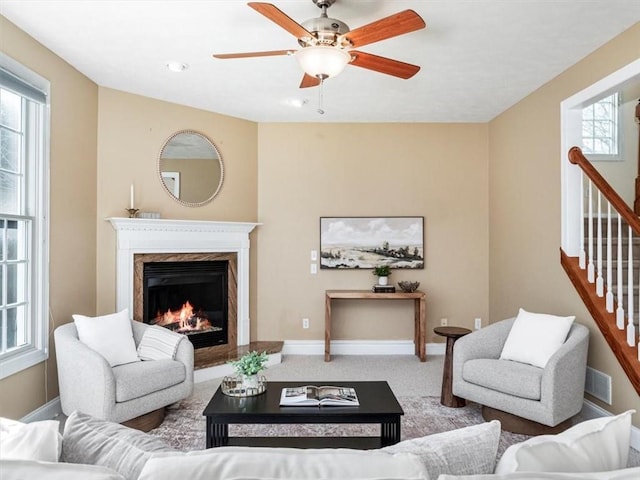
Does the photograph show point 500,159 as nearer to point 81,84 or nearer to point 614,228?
point 614,228

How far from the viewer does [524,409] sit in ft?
9.83

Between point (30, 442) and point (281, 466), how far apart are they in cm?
59

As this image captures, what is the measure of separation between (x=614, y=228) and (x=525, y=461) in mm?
4164

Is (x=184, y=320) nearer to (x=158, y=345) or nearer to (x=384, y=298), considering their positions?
(x=158, y=345)

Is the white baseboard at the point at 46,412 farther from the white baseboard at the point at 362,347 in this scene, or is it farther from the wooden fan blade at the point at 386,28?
the wooden fan blade at the point at 386,28

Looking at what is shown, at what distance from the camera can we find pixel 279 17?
2193 mm

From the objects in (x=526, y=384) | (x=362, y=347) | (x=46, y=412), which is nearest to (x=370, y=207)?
(x=362, y=347)

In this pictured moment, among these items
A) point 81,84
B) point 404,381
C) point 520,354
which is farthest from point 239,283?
point 520,354

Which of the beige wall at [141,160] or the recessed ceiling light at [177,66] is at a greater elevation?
the recessed ceiling light at [177,66]

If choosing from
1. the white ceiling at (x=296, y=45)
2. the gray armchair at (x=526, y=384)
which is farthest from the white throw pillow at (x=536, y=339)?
the white ceiling at (x=296, y=45)

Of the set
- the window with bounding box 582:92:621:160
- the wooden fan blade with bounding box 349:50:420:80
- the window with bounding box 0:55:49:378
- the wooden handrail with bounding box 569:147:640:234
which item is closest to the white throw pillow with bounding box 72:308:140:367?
the window with bounding box 0:55:49:378

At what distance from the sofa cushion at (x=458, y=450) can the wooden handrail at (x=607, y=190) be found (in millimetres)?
2528

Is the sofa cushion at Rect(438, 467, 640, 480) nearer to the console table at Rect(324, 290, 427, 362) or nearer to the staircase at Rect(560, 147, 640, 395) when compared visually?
the staircase at Rect(560, 147, 640, 395)

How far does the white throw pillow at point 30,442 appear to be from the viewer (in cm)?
100
